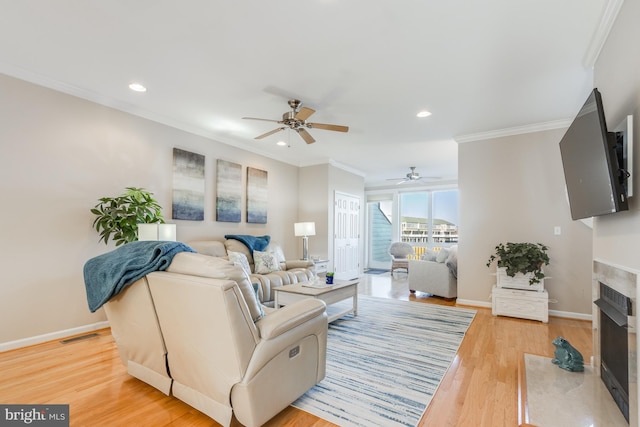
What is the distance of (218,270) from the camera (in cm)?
161

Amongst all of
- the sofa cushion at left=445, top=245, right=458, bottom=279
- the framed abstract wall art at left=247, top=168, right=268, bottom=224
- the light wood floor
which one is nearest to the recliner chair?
the light wood floor

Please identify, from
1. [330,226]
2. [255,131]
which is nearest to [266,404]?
[255,131]

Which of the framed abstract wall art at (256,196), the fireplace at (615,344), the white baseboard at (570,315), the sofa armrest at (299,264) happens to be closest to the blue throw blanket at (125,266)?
the fireplace at (615,344)

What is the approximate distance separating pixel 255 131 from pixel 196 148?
91 cm

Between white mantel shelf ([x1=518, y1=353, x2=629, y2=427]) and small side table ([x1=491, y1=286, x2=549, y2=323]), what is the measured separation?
162 cm

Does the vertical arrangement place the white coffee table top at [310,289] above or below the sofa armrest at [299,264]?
below

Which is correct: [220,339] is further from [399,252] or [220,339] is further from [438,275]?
[399,252]

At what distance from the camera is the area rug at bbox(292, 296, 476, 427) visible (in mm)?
1914

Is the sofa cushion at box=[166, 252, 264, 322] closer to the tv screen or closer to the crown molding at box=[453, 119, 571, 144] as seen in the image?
the tv screen

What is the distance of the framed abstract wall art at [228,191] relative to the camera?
4824 millimetres

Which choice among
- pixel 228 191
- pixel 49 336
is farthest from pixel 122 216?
pixel 228 191

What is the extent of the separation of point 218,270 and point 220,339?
36 cm

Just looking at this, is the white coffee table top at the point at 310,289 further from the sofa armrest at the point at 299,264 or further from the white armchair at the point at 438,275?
the white armchair at the point at 438,275

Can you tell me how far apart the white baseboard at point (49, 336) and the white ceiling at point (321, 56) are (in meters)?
2.51
